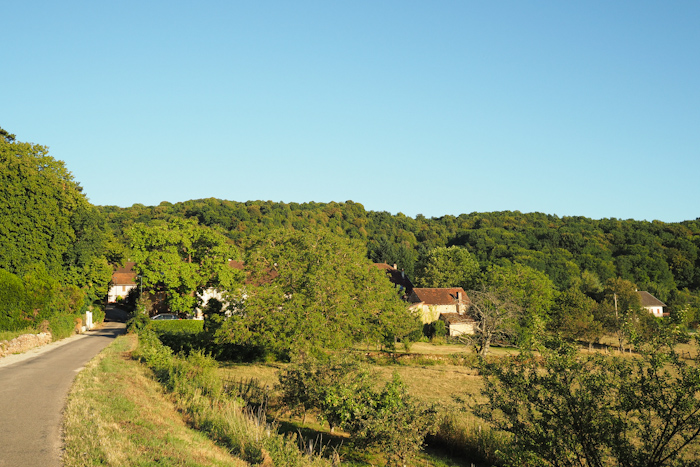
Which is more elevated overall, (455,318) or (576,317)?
(576,317)

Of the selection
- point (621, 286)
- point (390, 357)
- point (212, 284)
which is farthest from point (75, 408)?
point (621, 286)

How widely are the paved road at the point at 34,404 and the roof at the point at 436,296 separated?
150ft

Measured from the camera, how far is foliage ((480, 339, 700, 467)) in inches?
295

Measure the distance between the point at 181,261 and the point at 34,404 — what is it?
110 ft

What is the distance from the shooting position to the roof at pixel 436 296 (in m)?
62.0

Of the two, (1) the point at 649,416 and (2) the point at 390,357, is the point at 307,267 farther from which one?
(1) the point at 649,416

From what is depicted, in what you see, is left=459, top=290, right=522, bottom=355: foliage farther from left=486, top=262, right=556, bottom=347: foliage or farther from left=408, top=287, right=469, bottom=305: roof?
left=408, top=287, right=469, bottom=305: roof

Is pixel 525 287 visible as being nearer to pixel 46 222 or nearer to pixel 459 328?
pixel 459 328

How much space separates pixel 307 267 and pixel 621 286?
174ft

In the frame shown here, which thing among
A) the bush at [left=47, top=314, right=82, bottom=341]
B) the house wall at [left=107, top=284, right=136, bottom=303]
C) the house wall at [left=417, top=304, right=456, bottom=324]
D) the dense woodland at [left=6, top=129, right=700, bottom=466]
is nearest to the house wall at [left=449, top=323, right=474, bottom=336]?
the house wall at [left=417, top=304, right=456, bottom=324]

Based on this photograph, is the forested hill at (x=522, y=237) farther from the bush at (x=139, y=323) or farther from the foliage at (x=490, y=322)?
the foliage at (x=490, y=322)

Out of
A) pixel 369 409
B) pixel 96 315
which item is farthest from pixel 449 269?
pixel 369 409

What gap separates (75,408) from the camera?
1085 centimetres

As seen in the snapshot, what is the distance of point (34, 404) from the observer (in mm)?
11641
